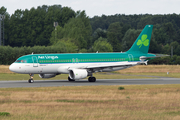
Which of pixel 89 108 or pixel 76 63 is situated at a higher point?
pixel 76 63

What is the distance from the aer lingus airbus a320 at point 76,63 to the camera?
42.6 metres

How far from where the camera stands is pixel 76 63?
45719mm

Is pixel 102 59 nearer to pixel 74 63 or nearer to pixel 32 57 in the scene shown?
pixel 74 63

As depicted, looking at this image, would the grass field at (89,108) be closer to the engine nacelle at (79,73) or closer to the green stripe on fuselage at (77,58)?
the engine nacelle at (79,73)

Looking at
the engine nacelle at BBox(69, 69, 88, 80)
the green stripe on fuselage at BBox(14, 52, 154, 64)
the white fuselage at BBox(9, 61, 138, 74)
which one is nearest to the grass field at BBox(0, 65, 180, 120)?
the engine nacelle at BBox(69, 69, 88, 80)

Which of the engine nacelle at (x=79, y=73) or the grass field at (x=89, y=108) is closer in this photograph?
the grass field at (x=89, y=108)

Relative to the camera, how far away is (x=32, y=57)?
4331cm

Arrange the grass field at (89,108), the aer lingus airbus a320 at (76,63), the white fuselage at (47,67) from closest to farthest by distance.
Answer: the grass field at (89,108), the white fuselage at (47,67), the aer lingus airbus a320 at (76,63)

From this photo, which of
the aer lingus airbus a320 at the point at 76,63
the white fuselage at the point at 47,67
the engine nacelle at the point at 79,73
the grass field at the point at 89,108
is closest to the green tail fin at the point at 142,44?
the aer lingus airbus a320 at the point at 76,63

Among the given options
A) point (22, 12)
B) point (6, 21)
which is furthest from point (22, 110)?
point (22, 12)

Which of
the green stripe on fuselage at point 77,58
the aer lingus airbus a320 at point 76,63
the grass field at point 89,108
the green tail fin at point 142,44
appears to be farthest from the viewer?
the green tail fin at point 142,44

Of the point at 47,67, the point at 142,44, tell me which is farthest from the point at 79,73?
the point at 142,44

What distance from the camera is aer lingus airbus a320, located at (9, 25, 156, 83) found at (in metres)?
42.6

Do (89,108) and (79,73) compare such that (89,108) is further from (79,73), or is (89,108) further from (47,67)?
(47,67)
